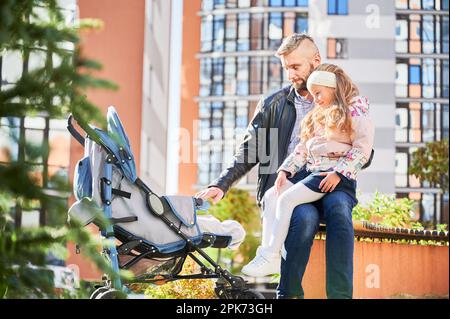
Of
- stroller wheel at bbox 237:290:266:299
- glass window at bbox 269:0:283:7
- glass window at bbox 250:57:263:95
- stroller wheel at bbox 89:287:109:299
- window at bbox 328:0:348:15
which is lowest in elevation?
stroller wheel at bbox 237:290:266:299

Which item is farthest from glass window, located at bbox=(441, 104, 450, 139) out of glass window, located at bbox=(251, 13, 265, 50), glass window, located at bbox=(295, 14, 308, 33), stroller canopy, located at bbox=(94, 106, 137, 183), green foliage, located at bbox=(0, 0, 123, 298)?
green foliage, located at bbox=(0, 0, 123, 298)

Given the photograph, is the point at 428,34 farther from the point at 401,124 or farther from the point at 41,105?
the point at 41,105

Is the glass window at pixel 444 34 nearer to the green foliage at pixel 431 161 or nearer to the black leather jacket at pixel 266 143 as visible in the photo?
the green foliage at pixel 431 161

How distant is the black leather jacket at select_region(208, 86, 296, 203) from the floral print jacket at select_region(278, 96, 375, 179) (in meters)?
0.21

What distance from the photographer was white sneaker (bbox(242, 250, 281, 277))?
9.28 ft

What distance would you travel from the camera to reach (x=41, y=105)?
141 cm

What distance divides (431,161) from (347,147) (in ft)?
3.80

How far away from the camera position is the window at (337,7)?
3.69 m

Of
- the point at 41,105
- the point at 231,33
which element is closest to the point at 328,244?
the point at 231,33

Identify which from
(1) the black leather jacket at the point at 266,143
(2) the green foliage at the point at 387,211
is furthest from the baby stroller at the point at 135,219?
(2) the green foliage at the point at 387,211

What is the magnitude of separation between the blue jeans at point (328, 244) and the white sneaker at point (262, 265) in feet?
0.10

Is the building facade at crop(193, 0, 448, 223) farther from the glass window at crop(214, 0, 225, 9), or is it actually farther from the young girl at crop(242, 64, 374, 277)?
the young girl at crop(242, 64, 374, 277)

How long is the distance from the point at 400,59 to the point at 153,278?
163cm
